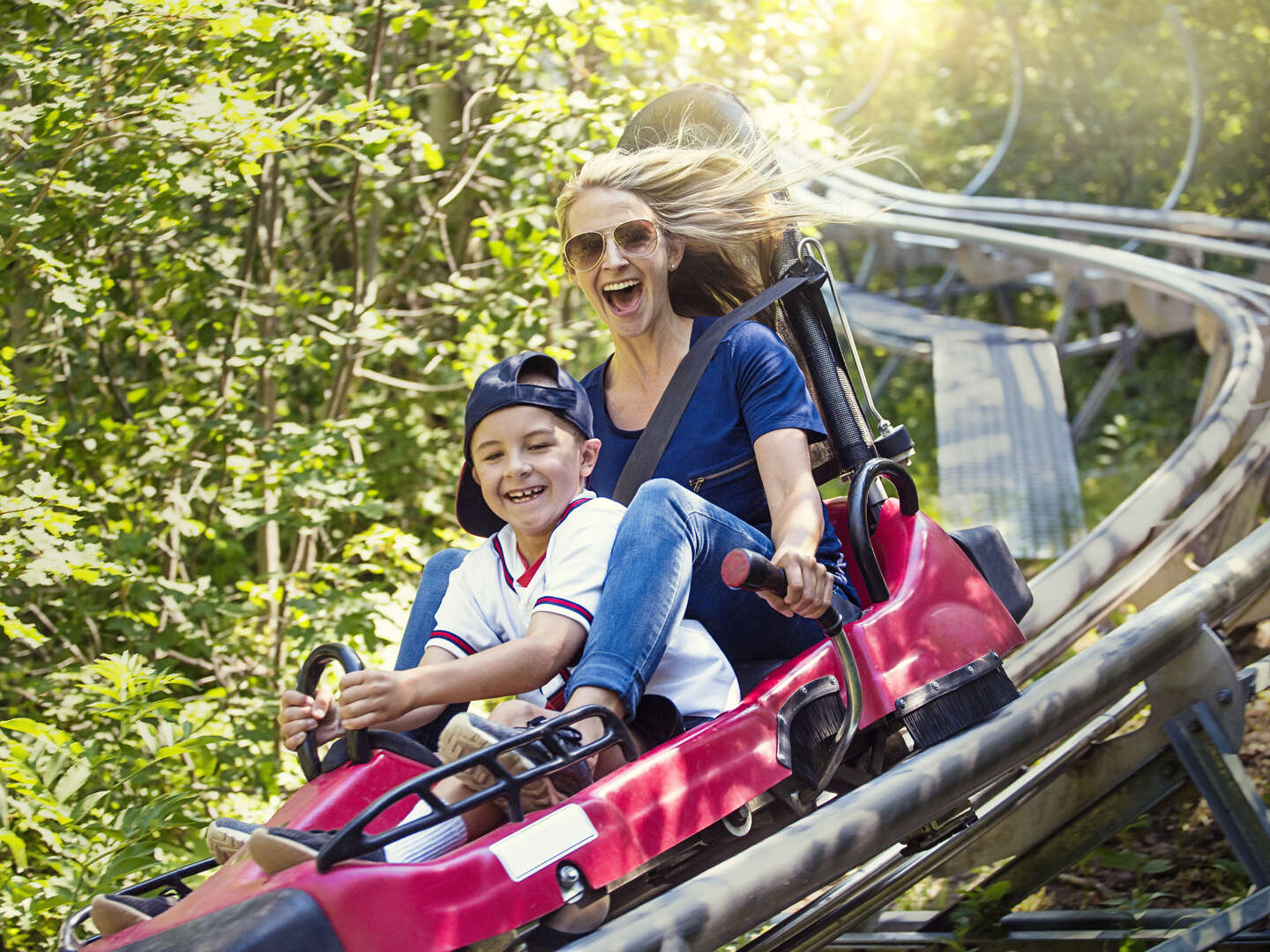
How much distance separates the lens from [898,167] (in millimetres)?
15523

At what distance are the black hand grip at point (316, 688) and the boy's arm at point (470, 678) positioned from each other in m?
0.06

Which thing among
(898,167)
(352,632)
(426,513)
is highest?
(898,167)

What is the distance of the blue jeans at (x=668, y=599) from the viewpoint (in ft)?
6.57

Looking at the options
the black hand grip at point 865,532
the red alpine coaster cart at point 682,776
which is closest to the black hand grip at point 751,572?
the red alpine coaster cart at point 682,776

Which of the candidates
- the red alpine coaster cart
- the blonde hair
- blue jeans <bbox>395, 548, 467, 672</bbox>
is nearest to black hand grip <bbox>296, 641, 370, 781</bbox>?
the red alpine coaster cart

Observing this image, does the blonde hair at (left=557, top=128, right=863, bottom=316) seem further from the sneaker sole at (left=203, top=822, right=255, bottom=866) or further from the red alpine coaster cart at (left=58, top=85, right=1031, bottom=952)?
the sneaker sole at (left=203, top=822, right=255, bottom=866)

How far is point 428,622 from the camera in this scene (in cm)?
245

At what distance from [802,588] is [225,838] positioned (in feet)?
3.31

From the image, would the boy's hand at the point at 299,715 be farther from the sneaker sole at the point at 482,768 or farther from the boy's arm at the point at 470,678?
the sneaker sole at the point at 482,768

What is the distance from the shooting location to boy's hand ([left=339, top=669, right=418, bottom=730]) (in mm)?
1904

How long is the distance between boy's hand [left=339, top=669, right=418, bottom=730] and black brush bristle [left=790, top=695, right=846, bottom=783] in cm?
→ 67

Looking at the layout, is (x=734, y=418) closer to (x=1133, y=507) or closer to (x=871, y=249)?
(x=1133, y=507)

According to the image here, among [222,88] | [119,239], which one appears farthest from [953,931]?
[119,239]

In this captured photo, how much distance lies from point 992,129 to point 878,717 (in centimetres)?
1523
